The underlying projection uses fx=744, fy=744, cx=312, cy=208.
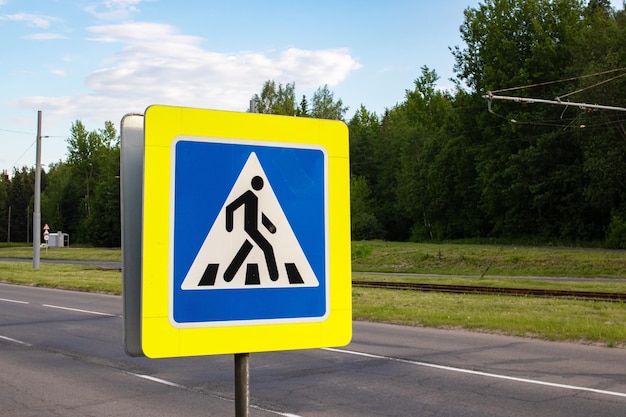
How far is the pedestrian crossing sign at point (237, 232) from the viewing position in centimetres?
212

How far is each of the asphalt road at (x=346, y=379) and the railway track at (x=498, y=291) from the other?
8.13 metres

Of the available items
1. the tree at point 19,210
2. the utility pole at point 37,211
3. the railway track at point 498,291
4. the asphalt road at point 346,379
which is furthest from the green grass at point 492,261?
the tree at point 19,210

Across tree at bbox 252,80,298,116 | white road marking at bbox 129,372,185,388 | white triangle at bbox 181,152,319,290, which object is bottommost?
white road marking at bbox 129,372,185,388

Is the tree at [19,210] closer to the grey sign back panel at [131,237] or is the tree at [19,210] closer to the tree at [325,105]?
the tree at [325,105]

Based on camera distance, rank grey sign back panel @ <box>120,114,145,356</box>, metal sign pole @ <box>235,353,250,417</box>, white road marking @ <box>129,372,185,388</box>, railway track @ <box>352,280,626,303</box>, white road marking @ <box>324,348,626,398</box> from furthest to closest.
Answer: railway track @ <box>352,280,626,303</box>
white road marking @ <box>129,372,185,388</box>
white road marking @ <box>324,348,626,398</box>
metal sign pole @ <box>235,353,250,417</box>
grey sign back panel @ <box>120,114,145,356</box>

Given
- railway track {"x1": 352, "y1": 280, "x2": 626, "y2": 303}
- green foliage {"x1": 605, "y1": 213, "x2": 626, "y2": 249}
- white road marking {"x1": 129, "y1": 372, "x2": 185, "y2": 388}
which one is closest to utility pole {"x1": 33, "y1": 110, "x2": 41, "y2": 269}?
railway track {"x1": 352, "y1": 280, "x2": 626, "y2": 303}

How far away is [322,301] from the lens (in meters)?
2.32

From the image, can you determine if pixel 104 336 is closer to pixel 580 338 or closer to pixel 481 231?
pixel 580 338

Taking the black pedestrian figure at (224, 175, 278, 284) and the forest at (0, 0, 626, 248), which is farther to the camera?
the forest at (0, 0, 626, 248)

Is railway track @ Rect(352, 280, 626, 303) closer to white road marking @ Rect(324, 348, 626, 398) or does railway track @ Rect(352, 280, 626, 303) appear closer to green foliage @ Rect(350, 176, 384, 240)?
white road marking @ Rect(324, 348, 626, 398)

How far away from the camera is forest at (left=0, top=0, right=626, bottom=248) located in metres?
52.8

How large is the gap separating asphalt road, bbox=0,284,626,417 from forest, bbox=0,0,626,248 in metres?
30.9

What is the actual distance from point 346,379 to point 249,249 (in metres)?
8.47

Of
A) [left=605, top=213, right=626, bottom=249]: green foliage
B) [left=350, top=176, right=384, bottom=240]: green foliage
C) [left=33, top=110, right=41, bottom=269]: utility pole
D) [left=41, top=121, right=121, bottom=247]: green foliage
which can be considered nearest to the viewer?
[left=33, top=110, right=41, bottom=269]: utility pole
